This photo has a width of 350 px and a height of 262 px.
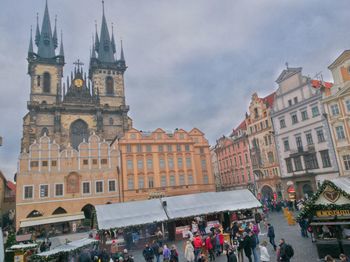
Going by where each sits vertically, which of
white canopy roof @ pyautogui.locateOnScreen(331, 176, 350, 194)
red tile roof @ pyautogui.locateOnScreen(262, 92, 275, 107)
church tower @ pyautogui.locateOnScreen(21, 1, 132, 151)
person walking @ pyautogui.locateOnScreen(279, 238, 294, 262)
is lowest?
person walking @ pyautogui.locateOnScreen(279, 238, 294, 262)

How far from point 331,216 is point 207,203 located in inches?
480

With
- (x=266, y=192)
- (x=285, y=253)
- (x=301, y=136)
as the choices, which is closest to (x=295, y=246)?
(x=285, y=253)

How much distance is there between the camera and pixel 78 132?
52812mm

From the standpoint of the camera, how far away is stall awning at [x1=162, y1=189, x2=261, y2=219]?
2117 centimetres

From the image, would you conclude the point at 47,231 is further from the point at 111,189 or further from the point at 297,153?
the point at 297,153

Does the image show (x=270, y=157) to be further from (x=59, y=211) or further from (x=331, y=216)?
(x=331, y=216)

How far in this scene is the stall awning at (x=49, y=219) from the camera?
101 ft

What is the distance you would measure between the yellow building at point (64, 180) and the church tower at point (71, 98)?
1423 cm

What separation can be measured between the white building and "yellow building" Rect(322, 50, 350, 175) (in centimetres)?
66

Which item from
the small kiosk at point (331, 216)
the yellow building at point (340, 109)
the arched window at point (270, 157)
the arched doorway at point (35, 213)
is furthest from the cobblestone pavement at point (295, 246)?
the arched window at point (270, 157)

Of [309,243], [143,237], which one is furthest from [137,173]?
[309,243]

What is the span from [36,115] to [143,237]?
3903 centimetres

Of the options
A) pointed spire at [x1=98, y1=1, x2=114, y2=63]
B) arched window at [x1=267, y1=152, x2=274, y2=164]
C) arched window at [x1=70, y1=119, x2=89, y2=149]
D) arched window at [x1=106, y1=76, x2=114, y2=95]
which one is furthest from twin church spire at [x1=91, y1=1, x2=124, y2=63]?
arched window at [x1=267, y1=152, x2=274, y2=164]

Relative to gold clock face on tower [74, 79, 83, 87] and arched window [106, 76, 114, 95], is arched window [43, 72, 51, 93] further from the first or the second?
arched window [106, 76, 114, 95]
